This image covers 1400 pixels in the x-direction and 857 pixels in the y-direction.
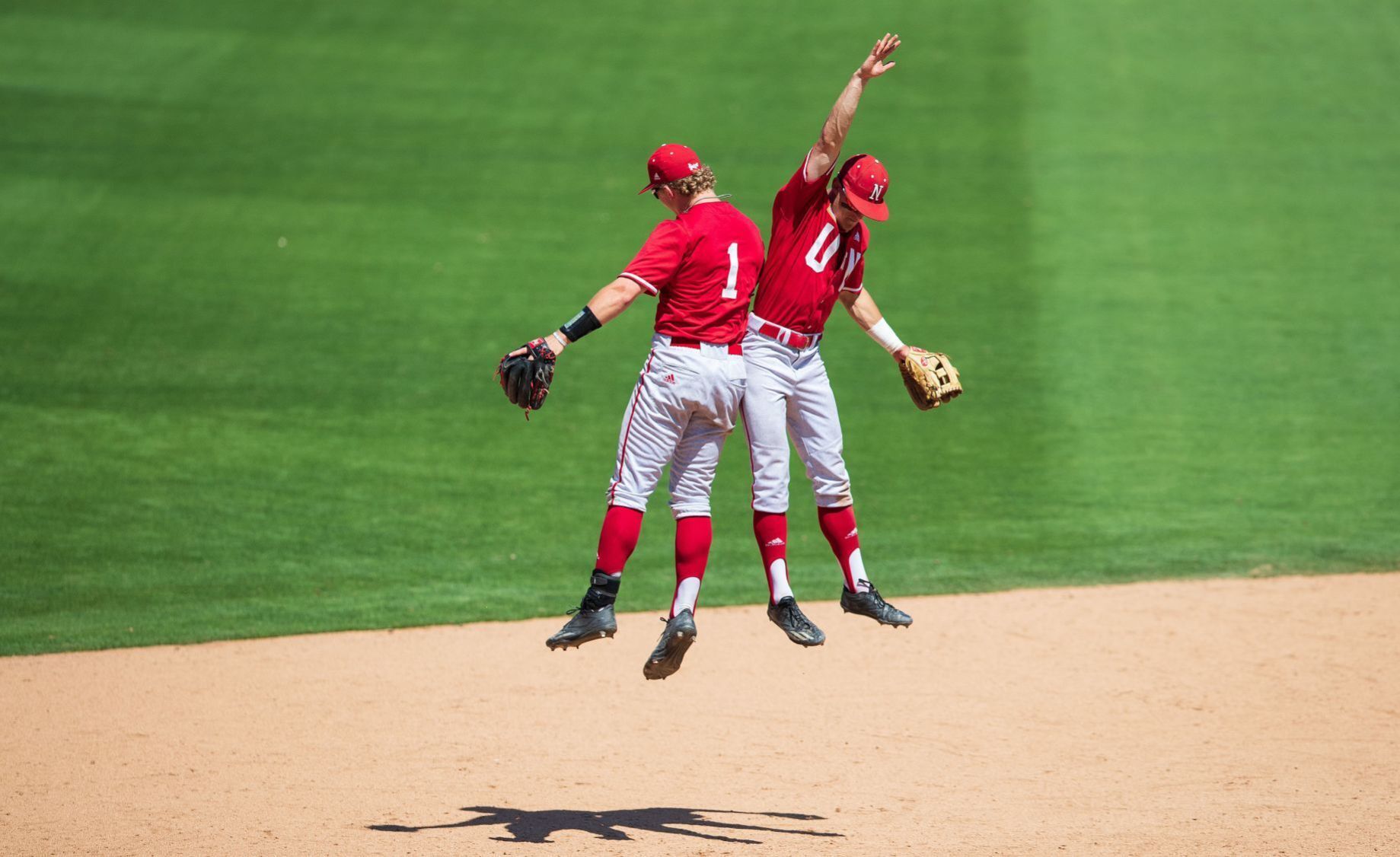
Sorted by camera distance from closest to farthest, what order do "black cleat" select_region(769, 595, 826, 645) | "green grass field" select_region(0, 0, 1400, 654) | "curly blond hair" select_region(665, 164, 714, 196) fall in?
"curly blond hair" select_region(665, 164, 714, 196) → "black cleat" select_region(769, 595, 826, 645) → "green grass field" select_region(0, 0, 1400, 654)

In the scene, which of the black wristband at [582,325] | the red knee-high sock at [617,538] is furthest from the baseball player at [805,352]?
A: the black wristband at [582,325]

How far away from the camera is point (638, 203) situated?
820 inches

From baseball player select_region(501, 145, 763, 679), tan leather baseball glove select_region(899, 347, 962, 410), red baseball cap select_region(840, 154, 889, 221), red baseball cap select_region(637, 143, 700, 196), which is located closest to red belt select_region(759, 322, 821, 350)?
baseball player select_region(501, 145, 763, 679)

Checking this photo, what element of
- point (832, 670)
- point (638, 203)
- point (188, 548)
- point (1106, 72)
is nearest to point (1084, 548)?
point (832, 670)

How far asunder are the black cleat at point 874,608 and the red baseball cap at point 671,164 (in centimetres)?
239

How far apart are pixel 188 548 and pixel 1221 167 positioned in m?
15.9

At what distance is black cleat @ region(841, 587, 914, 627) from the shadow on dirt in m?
1.25

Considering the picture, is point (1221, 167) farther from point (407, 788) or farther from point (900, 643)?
point (407, 788)

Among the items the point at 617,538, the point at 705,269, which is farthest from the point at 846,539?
the point at 705,269

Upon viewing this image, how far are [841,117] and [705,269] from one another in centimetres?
102

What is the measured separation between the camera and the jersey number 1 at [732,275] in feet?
24.4

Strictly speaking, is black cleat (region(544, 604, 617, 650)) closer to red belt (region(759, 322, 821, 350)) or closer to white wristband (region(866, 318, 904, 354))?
red belt (region(759, 322, 821, 350))

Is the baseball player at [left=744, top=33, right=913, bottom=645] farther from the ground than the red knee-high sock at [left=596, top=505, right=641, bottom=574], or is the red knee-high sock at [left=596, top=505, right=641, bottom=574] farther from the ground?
the baseball player at [left=744, top=33, right=913, bottom=645]

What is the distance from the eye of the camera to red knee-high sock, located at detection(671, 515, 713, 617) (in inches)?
296
